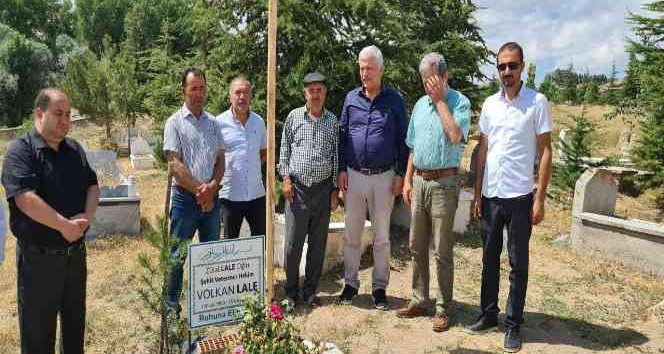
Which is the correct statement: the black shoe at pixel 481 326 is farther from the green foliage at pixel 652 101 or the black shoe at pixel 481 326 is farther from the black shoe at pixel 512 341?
the green foliage at pixel 652 101

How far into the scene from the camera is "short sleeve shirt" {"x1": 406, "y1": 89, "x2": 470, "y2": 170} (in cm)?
356

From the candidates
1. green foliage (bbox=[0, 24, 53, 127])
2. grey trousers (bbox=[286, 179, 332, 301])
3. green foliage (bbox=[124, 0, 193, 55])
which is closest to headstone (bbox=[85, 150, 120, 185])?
grey trousers (bbox=[286, 179, 332, 301])

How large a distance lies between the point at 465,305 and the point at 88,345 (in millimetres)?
3216

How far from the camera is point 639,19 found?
990 cm

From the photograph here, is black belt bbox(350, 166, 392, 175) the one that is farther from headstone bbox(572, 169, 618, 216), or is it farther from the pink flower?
headstone bbox(572, 169, 618, 216)

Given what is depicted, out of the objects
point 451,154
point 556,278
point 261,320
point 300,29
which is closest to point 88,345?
point 261,320

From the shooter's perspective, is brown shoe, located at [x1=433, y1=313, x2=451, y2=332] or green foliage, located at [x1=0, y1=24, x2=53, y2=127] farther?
green foliage, located at [x1=0, y1=24, x2=53, y2=127]

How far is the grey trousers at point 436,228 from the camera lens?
364cm

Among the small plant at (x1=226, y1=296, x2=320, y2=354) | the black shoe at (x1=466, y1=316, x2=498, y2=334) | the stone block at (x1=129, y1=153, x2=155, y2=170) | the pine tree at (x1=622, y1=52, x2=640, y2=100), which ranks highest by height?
the pine tree at (x1=622, y1=52, x2=640, y2=100)

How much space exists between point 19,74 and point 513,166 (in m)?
37.0

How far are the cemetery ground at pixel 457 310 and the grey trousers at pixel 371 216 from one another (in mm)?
330

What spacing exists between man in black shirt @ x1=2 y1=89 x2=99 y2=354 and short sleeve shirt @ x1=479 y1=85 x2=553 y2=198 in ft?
9.05

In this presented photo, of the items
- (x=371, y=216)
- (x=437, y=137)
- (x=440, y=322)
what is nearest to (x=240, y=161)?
(x=371, y=216)

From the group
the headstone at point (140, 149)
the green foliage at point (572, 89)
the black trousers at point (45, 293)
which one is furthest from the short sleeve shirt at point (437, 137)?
the green foliage at point (572, 89)
